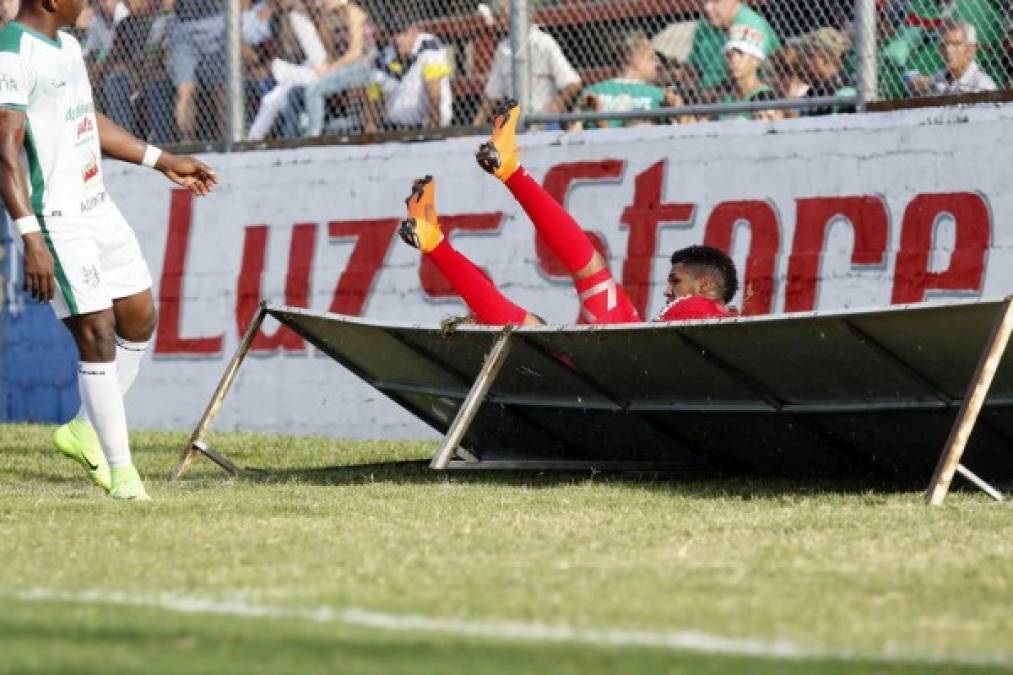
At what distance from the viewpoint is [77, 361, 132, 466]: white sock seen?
26.7 feet

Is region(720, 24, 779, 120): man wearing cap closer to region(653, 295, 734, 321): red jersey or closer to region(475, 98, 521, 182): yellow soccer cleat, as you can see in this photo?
region(475, 98, 521, 182): yellow soccer cleat

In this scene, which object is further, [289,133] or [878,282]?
[289,133]

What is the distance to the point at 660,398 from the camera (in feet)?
29.5

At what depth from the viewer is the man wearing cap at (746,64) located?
11656 millimetres

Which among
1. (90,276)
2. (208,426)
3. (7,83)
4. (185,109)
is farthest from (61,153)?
(185,109)

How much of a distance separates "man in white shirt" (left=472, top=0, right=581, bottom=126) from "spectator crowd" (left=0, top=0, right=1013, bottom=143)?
10mm

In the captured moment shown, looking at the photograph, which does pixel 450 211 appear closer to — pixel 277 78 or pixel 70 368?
pixel 277 78

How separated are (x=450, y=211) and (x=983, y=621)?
27.5 ft

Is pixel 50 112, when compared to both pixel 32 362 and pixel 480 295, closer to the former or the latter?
pixel 480 295

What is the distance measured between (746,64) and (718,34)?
25 cm

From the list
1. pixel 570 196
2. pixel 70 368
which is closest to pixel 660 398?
pixel 570 196

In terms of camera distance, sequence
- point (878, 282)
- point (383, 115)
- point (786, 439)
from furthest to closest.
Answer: point (383, 115) → point (878, 282) → point (786, 439)

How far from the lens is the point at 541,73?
41.7ft

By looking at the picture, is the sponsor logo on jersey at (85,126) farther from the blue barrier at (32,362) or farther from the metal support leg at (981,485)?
the blue barrier at (32,362)
